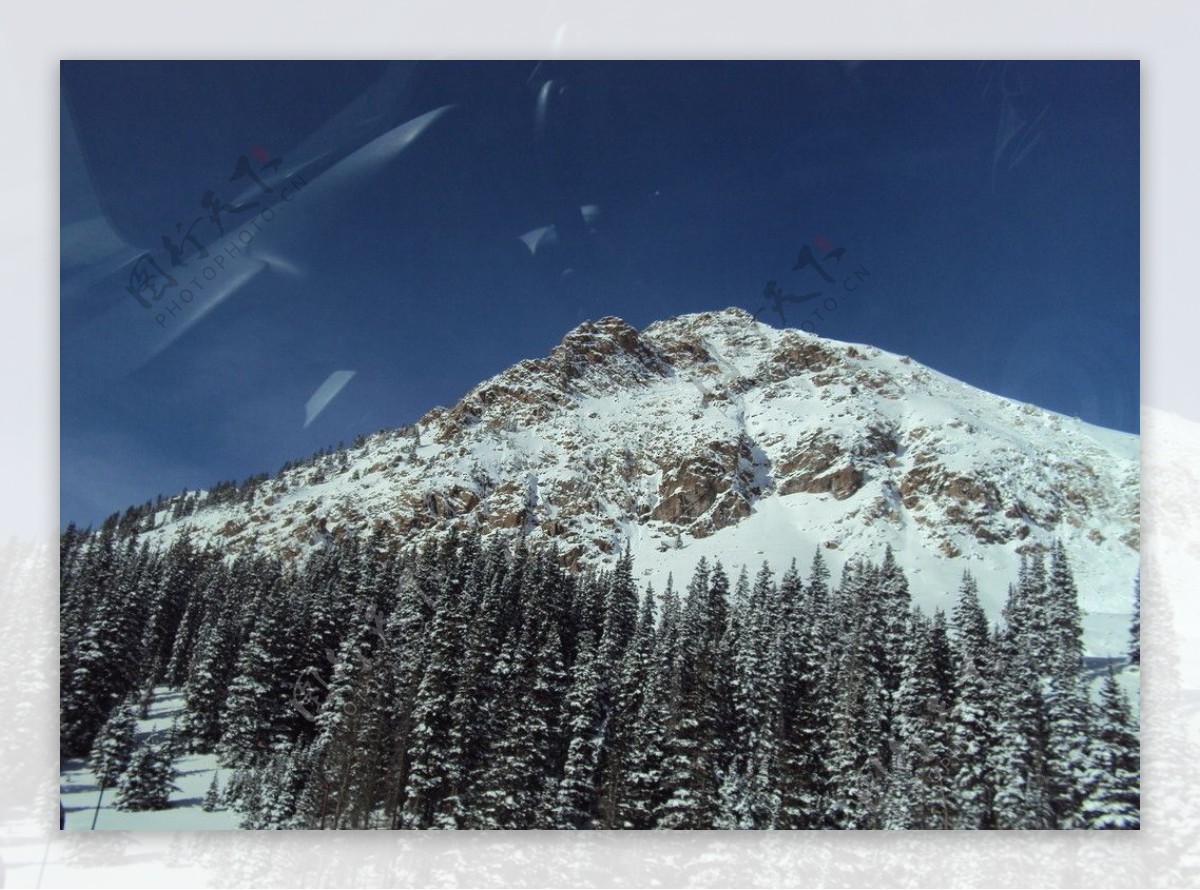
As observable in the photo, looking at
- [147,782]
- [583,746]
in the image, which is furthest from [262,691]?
[583,746]

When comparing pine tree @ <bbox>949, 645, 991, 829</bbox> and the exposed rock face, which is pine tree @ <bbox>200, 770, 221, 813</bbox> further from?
pine tree @ <bbox>949, 645, 991, 829</bbox>

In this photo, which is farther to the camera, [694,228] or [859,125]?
[694,228]

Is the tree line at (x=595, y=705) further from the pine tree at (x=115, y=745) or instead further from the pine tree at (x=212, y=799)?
the pine tree at (x=212, y=799)

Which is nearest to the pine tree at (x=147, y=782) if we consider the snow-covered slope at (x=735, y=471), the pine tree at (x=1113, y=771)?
the snow-covered slope at (x=735, y=471)

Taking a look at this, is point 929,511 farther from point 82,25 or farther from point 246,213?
point 82,25

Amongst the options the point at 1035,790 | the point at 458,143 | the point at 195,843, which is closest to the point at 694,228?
the point at 458,143

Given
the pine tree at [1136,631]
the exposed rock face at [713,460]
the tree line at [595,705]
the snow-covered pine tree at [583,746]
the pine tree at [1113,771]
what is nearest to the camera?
the pine tree at [1113,771]
